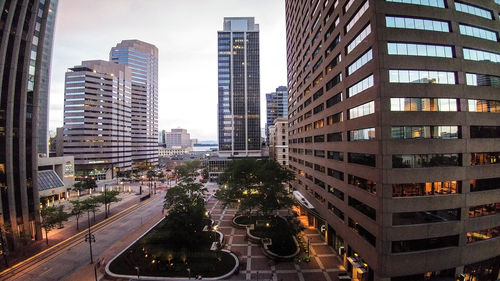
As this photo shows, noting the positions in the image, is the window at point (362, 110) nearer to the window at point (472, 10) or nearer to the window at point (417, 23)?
the window at point (417, 23)

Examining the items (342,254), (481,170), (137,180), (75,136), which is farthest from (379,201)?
(75,136)

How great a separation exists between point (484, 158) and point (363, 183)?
1246cm

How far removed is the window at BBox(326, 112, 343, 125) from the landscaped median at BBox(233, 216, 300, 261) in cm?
1837

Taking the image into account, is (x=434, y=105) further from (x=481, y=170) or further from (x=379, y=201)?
(x=379, y=201)

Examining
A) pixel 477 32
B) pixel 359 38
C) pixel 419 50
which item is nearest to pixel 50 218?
pixel 359 38

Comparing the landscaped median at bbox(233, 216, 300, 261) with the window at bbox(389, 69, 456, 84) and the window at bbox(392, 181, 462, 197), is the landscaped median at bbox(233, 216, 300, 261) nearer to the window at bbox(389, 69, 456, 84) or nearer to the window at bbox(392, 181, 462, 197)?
the window at bbox(392, 181, 462, 197)

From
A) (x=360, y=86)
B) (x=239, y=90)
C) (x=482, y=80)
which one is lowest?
(x=482, y=80)

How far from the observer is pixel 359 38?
23.7m

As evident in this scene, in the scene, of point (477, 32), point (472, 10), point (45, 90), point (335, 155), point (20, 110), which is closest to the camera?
point (477, 32)

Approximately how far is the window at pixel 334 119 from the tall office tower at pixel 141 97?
140985 millimetres

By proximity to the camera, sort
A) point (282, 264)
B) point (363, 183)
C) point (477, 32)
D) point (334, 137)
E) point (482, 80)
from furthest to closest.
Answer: point (334, 137) → point (282, 264) → point (363, 183) → point (477, 32) → point (482, 80)

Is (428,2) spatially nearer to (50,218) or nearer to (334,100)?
(334,100)

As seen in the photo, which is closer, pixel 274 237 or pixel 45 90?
pixel 274 237

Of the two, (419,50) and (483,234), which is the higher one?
(419,50)
